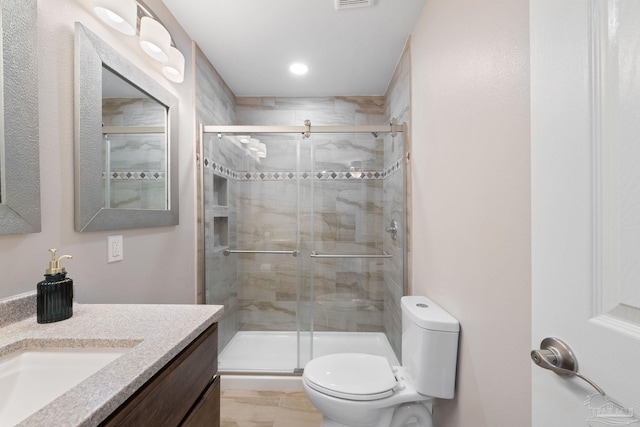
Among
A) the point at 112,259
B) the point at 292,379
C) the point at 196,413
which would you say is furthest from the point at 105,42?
the point at 292,379

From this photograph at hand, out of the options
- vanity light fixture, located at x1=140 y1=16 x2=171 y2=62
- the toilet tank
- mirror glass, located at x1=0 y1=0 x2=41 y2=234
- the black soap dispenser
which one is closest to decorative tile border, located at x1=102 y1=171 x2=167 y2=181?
mirror glass, located at x1=0 y1=0 x2=41 y2=234

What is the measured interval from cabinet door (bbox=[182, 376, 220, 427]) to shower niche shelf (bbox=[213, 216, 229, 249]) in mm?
1449

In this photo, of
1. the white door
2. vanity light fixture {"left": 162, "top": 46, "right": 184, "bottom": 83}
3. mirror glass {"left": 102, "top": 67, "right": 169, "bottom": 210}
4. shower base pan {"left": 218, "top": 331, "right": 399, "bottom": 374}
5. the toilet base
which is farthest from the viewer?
shower base pan {"left": 218, "top": 331, "right": 399, "bottom": 374}

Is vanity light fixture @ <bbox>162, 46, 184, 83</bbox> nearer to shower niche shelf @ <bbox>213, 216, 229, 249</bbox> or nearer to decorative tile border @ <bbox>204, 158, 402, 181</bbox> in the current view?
decorative tile border @ <bbox>204, 158, 402, 181</bbox>

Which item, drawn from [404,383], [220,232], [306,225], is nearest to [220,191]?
[220,232]

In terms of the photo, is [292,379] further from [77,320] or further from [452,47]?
[452,47]

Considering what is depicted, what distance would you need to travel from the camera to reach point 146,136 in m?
1.46

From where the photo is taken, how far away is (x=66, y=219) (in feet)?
3.33

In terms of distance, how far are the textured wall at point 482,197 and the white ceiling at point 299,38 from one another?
38 centimetres

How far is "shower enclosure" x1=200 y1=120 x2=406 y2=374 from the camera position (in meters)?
2.25

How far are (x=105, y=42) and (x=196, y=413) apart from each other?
4.71 ft

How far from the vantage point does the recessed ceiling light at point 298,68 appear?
7.48 ft

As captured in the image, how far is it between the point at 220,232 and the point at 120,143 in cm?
119

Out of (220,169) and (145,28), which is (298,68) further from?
(145,28)
